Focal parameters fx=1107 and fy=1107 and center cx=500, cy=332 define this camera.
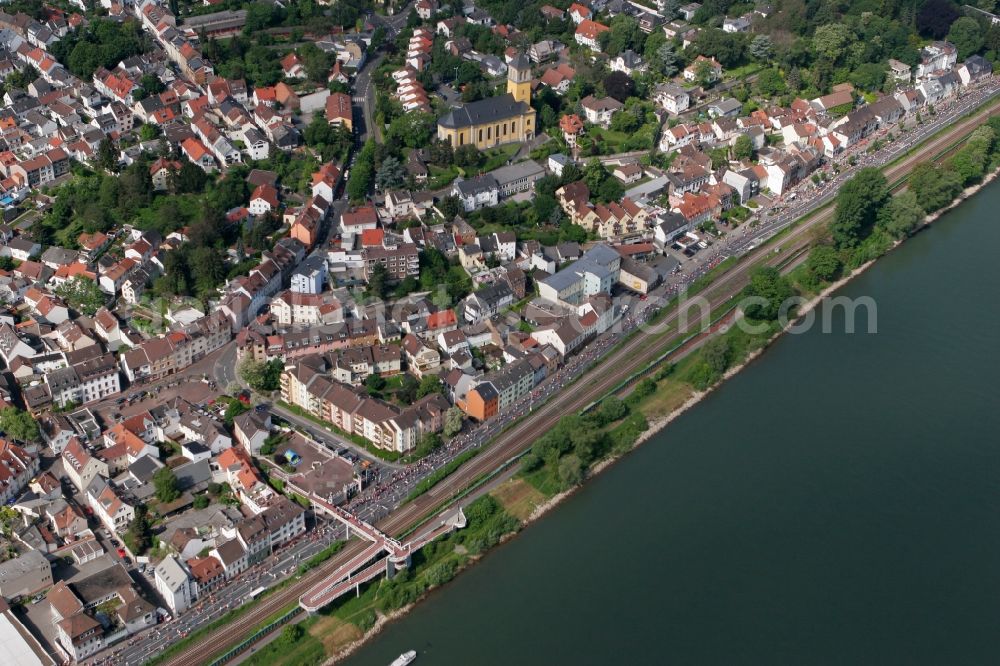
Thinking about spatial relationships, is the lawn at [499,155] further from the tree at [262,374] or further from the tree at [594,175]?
the tree at [262,374]

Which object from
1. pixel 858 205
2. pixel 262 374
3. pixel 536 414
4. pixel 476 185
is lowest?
pixel 536 414

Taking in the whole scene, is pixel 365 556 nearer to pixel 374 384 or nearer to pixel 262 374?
pixel 374 384

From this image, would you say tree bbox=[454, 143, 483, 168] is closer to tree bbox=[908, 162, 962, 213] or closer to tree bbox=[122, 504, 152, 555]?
tree bbox=[908, 162, 962, 213]

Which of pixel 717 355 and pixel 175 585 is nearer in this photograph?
pixel 175 585

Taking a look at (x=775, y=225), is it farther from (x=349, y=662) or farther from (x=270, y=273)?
(x=349, y=662)

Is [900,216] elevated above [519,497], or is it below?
above

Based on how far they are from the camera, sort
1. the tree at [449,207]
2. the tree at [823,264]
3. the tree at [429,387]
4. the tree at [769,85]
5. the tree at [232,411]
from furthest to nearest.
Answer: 1. the tree at [769,85]
2. the tree at [449,207]
3. the tree at [823,264]
4. the tree at [429,387]
5. the tree at [232,411]

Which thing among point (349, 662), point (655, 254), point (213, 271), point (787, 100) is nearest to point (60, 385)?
point (213, 271)

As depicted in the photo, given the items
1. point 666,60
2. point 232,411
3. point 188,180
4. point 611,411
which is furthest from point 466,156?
point 232,411

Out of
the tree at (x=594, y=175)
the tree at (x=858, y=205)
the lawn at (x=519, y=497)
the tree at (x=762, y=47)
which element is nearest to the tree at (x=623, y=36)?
the tree at (x=762, y=47)
